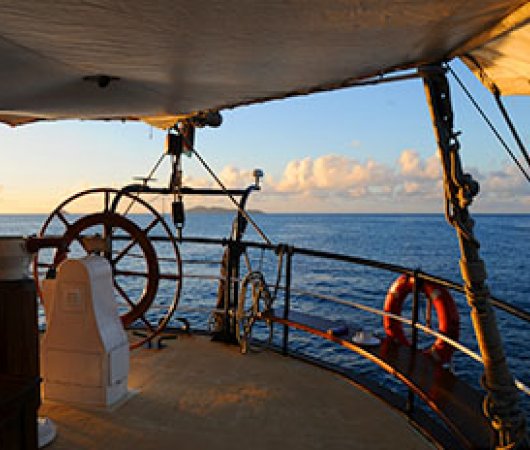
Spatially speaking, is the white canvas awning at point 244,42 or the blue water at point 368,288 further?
the blue water at point 368,288

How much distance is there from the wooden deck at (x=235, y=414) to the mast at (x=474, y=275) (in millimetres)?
627

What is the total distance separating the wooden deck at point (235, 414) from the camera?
7.82 feet

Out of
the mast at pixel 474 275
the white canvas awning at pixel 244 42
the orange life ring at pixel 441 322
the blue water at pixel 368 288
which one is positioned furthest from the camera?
the blue water at pixel 368 288

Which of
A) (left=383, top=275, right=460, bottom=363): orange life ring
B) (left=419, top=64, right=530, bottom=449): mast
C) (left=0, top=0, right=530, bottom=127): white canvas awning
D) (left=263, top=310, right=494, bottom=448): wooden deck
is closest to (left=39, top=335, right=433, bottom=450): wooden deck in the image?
(left=263, top=310, right=494, bottom=448): wooden deck

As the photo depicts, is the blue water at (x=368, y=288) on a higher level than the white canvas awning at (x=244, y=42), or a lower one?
lower

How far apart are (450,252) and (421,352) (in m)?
45.0

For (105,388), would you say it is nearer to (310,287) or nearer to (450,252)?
(310,287)

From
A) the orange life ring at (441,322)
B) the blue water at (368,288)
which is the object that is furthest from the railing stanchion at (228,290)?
the orange life ring at (441,322)

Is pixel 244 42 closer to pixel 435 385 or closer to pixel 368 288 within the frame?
pixel 435 385

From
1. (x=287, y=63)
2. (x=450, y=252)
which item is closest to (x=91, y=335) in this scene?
(x=287, y=63)

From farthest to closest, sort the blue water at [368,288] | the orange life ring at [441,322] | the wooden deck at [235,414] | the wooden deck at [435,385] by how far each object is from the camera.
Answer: the blue water at [368,288], the orange life ring at [441,322], the wooden deck at [235,414], the wooden deck at [435,385]

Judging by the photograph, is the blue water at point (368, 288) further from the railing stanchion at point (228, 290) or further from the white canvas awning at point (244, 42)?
the white canvas awning at point (244, 42)

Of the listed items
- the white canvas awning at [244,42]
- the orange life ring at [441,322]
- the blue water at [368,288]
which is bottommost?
the blue water at [368,288]

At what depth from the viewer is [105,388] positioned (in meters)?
2.74
